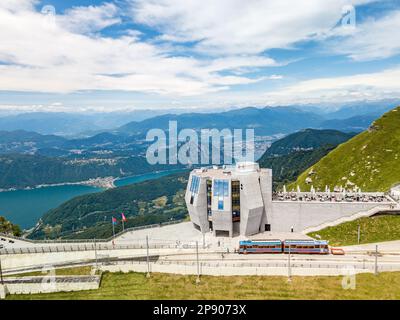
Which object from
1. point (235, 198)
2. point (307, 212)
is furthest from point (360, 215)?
point (235, 198)

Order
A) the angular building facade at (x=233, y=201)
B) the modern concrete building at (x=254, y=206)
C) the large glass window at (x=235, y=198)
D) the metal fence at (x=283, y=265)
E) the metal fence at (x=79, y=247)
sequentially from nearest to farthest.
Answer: the metal fence at (x=283, y=265), the metal fence at (x=79, y=247), the modern concrete building at (x=254, y=206), the angular building facade at (x=233, y=201), the large glass window at (x=235, y=198)

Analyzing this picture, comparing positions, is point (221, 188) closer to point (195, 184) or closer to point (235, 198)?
point (235, 198)

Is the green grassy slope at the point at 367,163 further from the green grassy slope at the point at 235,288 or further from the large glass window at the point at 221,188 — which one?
the green grassy slope at the point at 235,288

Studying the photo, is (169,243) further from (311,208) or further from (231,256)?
(311,208)

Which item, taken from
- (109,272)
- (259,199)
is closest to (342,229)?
(259,199)

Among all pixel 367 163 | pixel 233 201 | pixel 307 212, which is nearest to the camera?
pixel 233 201

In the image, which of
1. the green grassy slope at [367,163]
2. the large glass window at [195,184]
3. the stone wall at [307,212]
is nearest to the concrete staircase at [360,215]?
the stone wall at [307,212]
